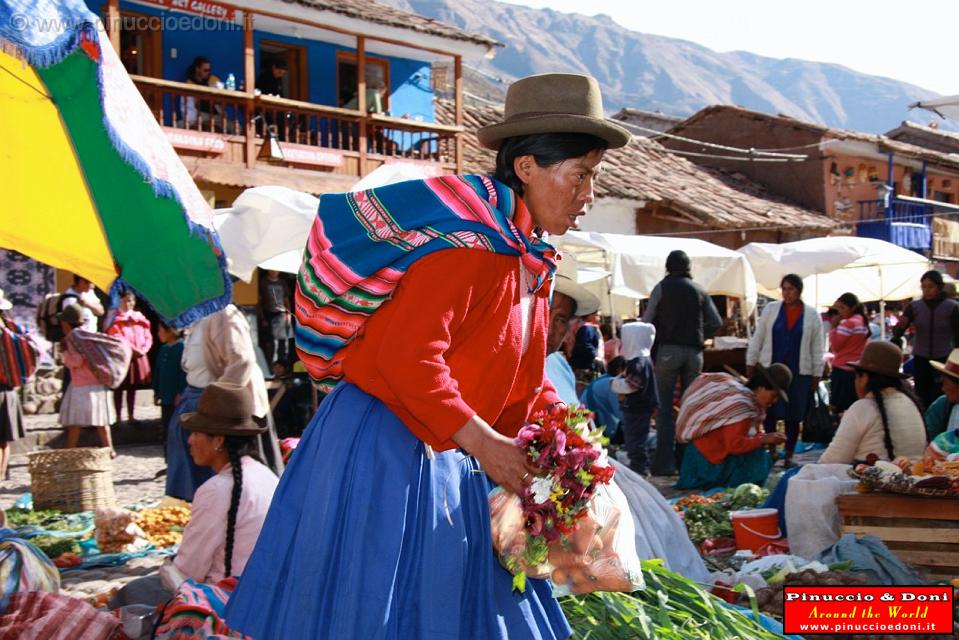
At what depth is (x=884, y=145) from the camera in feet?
99.9

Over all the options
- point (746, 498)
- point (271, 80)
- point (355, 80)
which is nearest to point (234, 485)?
point (746, 498)

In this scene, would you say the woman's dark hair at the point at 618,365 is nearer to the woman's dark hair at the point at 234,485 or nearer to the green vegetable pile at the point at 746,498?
the green vegetable pile at the point at 746,498

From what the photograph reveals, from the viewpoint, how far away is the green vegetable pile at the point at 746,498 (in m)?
6.81

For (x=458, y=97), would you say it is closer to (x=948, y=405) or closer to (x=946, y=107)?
(x=946, y=107)

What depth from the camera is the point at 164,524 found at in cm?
677

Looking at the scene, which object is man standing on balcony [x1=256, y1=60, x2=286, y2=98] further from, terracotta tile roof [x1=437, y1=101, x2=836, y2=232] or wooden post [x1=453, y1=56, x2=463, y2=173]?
terracotta tile roof [x1=437, y1=101, x2=836, y2=232]

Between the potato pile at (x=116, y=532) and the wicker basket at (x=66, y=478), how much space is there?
1021 mm

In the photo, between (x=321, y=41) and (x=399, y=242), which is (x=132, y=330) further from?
(x=399, y=242)

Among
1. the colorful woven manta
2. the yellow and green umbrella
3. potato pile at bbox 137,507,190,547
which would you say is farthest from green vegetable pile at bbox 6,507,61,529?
the colorful woven manta

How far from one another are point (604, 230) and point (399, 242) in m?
20.3

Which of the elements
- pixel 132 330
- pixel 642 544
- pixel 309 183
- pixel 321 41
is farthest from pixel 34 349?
pixel 321 41

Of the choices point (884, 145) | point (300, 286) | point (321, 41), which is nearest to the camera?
point (300, 286)

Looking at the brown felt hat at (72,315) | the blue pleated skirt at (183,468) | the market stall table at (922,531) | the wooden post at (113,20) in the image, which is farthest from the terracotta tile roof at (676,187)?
the market stall table at (922,531)

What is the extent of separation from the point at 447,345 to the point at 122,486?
7.37 meters
